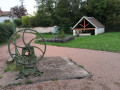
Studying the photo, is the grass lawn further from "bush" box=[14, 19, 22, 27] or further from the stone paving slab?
"bush" box=[14, 19, 22, 27]

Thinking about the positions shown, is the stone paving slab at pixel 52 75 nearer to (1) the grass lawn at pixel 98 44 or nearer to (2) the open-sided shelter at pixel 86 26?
(1) the grass lawn at pixel 98 44

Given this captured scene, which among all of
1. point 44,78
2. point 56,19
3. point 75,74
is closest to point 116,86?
point 75,74

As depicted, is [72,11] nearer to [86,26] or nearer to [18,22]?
[86,26]

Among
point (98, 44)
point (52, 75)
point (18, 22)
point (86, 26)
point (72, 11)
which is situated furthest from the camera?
point (18, 22)

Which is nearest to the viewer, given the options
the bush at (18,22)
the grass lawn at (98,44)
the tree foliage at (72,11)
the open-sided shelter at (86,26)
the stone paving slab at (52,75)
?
the stone paving slab at (52,75)

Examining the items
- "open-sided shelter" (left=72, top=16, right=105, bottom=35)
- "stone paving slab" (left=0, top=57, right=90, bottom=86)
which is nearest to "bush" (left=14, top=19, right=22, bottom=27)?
"open-sided shelter" (left=72, top=16, right=105, bottom=35)

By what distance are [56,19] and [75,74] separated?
2372cm

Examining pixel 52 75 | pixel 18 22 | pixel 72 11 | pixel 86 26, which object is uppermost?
pixel 72 11

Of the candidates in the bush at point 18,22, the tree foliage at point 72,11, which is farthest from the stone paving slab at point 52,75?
the bush at point 18,22

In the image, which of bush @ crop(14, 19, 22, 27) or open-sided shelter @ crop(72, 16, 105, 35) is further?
bush @ crop(14, 19, 22, 27)

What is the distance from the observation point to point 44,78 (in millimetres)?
4328

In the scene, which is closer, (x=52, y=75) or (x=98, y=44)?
(x=52, y=75)

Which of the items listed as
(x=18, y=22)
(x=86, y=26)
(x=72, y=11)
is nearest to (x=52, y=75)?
(x=86, y=26)

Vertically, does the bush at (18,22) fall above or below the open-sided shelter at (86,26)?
above
